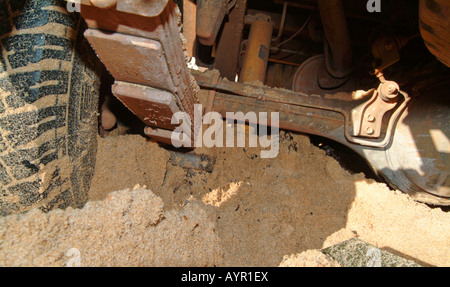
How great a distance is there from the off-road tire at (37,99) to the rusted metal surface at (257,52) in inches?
43.4

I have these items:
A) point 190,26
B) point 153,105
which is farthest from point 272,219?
point 190,26

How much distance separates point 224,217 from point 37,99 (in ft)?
3.33

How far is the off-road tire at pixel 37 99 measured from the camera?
922mm

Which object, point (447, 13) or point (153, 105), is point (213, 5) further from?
point (447, 13)

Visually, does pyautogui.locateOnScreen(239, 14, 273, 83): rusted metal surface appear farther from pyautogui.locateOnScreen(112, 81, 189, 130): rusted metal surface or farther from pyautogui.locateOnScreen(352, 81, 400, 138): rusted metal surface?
pyautogui.locateOnScreen(112, 81, 189, 130): rusted metal surface

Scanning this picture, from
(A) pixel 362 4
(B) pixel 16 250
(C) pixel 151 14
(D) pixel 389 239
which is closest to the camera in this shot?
(C) pixel 151 14

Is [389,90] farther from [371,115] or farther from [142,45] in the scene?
[142,45]

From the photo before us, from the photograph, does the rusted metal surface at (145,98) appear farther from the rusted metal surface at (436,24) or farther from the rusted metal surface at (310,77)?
the rusted metal surface at (310,77)

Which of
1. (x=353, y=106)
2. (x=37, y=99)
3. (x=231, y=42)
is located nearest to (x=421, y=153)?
(x=353, y=106)

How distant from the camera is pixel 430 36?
982mm

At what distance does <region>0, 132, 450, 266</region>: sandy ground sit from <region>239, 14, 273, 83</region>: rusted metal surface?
517 millimetres

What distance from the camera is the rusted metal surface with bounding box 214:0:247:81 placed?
1.72 meters

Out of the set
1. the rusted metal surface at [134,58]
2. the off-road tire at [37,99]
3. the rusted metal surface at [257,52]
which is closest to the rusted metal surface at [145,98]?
the rusted metal surface at [134,58]
